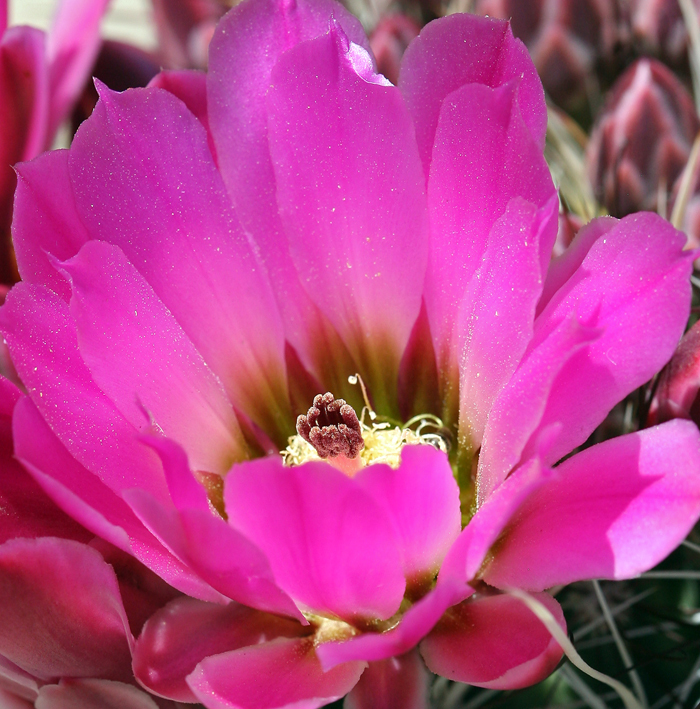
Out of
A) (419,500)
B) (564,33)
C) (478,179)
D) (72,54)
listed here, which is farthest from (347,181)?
(564,33)

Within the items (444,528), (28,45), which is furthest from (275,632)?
(28,45)

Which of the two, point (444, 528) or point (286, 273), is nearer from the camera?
point (444, 528)

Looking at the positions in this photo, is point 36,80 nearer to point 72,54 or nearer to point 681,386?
point 72,54

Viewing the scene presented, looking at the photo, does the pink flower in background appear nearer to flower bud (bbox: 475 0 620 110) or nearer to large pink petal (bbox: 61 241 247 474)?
large pink petal (bbox: 61 241 247 474)

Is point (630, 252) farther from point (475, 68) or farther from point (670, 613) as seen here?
point (670, 613)

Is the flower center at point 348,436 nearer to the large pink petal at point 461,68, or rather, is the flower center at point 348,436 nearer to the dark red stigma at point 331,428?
the dark red stigma at point 331,428

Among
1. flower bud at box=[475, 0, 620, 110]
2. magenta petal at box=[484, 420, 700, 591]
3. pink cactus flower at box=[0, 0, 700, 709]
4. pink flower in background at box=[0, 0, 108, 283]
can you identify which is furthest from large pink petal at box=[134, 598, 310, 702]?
flower bud at box=[475, 0, 620, 110]
